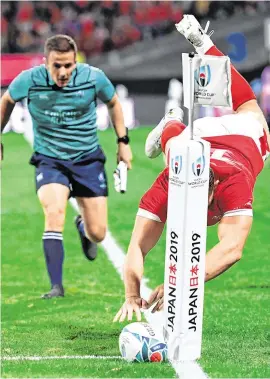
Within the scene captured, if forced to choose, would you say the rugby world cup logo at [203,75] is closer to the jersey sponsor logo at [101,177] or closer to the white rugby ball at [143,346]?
the white rugby ball at [143,346]

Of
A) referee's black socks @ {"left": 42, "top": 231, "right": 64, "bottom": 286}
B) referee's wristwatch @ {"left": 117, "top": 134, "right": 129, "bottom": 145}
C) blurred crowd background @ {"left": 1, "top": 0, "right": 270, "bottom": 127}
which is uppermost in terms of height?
blurred crowd background @ {"left": 1, "top": 0, "right": 270, "bottom": 127}

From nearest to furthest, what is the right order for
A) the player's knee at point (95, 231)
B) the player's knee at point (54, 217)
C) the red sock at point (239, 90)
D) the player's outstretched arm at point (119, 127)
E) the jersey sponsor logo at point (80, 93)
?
the red sock at point (239, 90) → the player's knee at point (54, 217) → the jersey sponsor logo at point (80, 93) → the player's outstretched arm at point (119, 127) → the player's knee at point (95, 231)

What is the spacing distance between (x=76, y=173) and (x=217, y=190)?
3.76 metres

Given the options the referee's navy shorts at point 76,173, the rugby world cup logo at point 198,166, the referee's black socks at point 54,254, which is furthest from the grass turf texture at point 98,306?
the rugby world cup logo at point 198,166

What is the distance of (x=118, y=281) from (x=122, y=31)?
81.4 feet

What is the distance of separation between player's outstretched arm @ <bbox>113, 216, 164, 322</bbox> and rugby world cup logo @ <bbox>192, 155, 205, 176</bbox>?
3.00ft

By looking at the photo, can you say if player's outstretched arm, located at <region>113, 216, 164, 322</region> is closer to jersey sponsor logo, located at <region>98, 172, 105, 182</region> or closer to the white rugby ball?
the white rugby ball

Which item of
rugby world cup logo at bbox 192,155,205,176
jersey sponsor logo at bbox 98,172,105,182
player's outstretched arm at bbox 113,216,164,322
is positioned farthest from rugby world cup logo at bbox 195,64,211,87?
jersey sponsor logo at bbox 98,172,105,182

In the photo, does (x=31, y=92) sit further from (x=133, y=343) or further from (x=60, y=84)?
(x=133, y=343)

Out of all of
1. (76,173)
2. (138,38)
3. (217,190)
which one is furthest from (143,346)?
(138,38)

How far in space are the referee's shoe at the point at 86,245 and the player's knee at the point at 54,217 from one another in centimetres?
150

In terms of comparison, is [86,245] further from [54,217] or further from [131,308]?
[131,308]

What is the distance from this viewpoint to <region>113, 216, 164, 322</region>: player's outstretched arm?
7.46 meters

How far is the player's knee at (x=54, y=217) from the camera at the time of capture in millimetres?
10508
